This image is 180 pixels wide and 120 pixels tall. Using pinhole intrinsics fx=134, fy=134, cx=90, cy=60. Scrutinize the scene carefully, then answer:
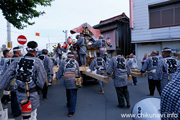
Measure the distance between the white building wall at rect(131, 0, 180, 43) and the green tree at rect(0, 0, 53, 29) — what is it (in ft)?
25.4

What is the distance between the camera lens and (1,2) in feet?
24.0

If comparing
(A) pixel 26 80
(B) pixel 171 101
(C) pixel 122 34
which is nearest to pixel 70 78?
(A) pixel 26 80

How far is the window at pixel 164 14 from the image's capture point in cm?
1076

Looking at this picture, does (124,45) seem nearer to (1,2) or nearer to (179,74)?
(1,2)

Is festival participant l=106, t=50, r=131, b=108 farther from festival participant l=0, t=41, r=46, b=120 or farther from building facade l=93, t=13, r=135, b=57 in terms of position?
building facade l=93, t=13, r=135, b=57

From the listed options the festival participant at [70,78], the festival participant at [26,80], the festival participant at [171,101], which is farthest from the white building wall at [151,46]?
the festival participant at [171,101]

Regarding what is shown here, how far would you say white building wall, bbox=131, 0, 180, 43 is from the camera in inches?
422

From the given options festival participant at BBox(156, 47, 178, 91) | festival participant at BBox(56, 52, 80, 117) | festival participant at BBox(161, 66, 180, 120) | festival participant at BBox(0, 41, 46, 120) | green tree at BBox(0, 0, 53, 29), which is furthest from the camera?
green tree at BBox(0, 0, 53, 29)

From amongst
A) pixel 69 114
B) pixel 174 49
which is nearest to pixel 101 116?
pixel 69 114

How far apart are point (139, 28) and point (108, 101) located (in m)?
9.06

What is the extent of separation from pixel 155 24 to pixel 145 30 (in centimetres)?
95

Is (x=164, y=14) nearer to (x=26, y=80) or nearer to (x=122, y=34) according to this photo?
(x=122, y=34)

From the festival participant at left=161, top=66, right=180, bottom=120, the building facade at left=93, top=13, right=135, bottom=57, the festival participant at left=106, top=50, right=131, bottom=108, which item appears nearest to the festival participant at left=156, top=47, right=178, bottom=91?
the festival participant at left=106, top=50, right=131, bottom=108

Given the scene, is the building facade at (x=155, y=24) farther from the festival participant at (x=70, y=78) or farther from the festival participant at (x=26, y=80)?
the festival participant at (x=26, y=80)
